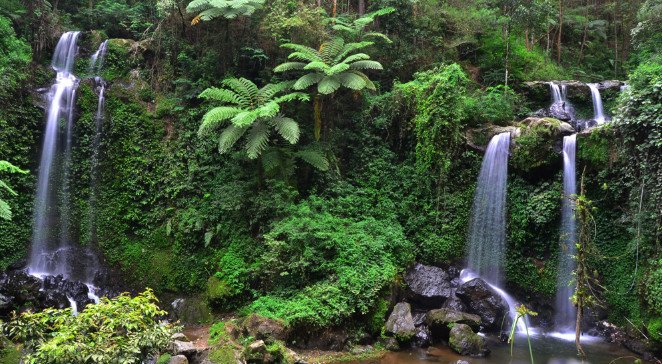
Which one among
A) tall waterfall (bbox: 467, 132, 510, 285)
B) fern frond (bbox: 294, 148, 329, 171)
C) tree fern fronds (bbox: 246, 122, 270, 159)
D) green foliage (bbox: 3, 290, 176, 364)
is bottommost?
green foliage (bbox: 3, 290, 176, 364)

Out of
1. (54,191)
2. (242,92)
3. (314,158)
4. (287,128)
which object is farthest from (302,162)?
(54,191)

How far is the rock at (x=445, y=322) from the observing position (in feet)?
30.7

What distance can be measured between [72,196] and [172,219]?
331cm

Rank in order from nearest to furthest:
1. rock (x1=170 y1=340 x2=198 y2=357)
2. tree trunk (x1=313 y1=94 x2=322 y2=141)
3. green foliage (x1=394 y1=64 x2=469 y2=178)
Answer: rock (x1=170 y1=340 x2=198 y2=357), green foliage (x1=394 y1=64 x2=469 y2=178), tree trunk (x1=313 y1=94 x2=322 y2=141)

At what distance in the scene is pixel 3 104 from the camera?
39.4 ft

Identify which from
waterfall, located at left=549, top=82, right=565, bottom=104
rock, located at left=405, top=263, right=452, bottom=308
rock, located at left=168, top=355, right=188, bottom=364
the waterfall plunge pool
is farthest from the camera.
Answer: waterfall, located at left=549, top=82, right=565, bottom=104

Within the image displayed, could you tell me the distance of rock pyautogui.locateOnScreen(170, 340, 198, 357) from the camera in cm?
717

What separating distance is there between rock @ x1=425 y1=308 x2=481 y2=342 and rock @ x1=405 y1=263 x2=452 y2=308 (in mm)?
770

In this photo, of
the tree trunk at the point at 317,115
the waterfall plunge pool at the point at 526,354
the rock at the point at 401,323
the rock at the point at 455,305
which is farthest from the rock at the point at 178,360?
the tree trunk at the point at 317,115

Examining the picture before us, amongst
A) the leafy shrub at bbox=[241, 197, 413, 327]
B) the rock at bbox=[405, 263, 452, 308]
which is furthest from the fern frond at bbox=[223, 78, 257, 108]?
the rock at bbox=[405, 263, 452, 308]

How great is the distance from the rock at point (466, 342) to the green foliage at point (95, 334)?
5.59m

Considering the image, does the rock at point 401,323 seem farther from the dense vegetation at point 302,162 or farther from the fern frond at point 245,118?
the fern frond at point 245,118

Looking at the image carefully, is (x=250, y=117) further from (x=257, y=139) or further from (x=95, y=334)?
(x=95, y=334)

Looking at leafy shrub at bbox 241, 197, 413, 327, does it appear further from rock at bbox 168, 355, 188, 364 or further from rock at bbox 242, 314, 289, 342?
rock at bbox 168, 355, 188, 364
